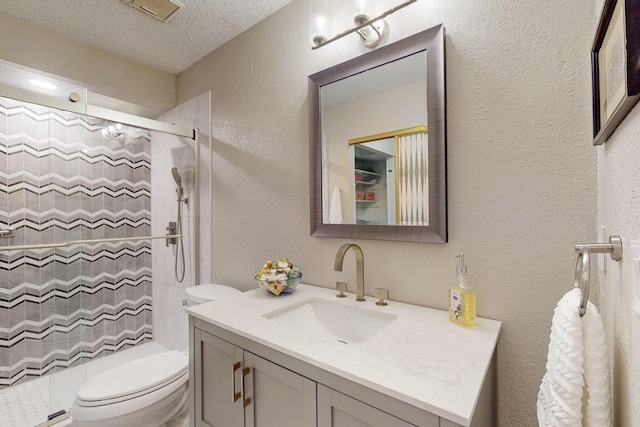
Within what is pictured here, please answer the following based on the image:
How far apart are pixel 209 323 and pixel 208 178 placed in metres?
1.35

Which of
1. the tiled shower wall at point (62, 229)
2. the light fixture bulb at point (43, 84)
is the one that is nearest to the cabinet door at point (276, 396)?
the tiled shower wall at point (62, 229)

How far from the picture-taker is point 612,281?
25.5 inches

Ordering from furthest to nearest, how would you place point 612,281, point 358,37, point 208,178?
1. point 208,178
2. point 358,37
3. point 612,281

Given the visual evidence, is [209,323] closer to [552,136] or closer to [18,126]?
[552,136]

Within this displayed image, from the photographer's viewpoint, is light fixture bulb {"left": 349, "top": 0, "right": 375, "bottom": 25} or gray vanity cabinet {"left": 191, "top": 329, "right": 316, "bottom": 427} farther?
light fixture bulb {"left": 349, "top": 0, "right": 375, "bottom": 25}

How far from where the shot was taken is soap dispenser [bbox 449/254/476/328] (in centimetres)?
98

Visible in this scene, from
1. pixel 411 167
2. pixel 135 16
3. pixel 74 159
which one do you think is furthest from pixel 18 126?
pixel 411 167

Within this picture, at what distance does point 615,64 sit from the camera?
562 millimetres

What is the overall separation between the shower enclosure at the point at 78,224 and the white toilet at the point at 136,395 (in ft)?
1.83

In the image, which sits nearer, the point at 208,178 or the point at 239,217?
the point at 239,217

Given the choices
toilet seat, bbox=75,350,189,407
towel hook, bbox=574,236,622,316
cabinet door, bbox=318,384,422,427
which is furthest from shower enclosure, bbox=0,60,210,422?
towel hook, bbox=574,236,622,316

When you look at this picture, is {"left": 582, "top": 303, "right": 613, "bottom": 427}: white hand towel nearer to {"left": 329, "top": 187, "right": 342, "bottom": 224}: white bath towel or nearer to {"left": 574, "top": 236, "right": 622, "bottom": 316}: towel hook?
{"left": 574, "top": 236, "right": 622, "bottom": 316}: towel hook

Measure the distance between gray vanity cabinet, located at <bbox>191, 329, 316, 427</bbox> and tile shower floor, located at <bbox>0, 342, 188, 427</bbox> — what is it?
0.83m

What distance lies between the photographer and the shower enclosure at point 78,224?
1651mm
